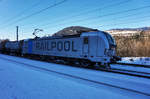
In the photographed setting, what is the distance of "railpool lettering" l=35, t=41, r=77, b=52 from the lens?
11602mm

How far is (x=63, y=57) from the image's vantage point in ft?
40.9

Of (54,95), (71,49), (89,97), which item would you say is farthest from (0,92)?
(71,49)

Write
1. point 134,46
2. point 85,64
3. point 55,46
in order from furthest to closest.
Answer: point 134,46 < point 55,46 < point 85,64

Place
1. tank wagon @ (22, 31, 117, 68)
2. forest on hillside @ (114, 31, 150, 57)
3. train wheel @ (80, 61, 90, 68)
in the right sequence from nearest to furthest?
tank wagon @ (22, 31, 117, 68), train wheel @ (80, 61, 90, 68), forest on hillside @ (114, 31, 150, 57)

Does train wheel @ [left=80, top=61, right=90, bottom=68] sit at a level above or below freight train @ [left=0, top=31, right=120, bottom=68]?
below

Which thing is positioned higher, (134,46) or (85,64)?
(134,46)

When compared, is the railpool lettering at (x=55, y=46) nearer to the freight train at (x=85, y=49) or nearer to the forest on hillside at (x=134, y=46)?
the freight train at (x=85, y=49)

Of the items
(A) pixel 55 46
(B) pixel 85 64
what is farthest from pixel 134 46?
(A) pixel 55 46

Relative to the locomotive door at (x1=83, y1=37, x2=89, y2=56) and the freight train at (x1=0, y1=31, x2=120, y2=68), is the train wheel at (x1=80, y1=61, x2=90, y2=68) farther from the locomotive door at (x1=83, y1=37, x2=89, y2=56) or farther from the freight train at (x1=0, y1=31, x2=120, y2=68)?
the locomotive door at (x1=83, y1=37, x2=89, y2=56)

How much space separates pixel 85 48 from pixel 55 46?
4.48 m

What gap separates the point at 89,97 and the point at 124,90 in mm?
1742

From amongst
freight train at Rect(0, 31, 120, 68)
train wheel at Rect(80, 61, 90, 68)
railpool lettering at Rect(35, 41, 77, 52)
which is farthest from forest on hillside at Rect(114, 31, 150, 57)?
railpool lettering at Rect(35, 41, 77, 52)

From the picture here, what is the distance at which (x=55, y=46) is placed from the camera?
534 inches

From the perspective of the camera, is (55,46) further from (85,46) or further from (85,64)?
(85,64)
